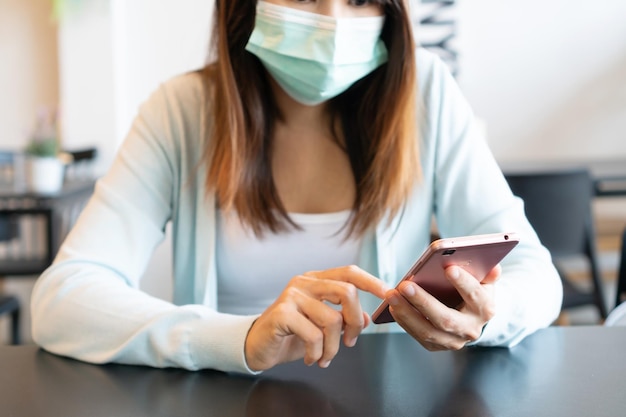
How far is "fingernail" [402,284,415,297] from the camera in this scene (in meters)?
0.75

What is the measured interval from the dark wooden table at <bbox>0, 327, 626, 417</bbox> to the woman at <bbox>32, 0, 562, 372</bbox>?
0.15m

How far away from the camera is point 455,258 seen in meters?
0.73

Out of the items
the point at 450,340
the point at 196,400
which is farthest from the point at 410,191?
the point at 196,400

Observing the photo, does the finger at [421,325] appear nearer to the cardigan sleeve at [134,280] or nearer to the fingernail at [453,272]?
the fingernail at [453,272]

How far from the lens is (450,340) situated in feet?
2.69

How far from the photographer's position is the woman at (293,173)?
1144mm

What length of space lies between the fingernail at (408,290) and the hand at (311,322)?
7 cm

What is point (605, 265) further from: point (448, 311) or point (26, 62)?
point (448, 311)

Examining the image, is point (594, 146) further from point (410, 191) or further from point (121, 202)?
point (121, 202)

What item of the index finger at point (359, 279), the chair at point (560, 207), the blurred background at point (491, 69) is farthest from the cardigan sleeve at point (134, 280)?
the blurred background at point (491, 69)

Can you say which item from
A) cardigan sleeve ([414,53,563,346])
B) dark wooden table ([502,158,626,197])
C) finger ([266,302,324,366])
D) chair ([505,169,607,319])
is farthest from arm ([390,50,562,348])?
dark wooden table ([502,158,626,197])

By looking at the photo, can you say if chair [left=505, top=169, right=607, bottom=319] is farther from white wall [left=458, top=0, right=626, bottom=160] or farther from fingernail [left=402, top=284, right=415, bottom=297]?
fingernail [left=402, top=284, right=415, bottom=297]

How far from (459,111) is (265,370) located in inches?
25.5

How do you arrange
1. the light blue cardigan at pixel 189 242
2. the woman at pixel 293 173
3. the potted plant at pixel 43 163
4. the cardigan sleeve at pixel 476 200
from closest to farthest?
the light blue cardigan at pixel 189 242 < the cardigan sleeve at pixel 476 200 < the woman at pixel 293 173 < the potted plant at pixel 43 163
